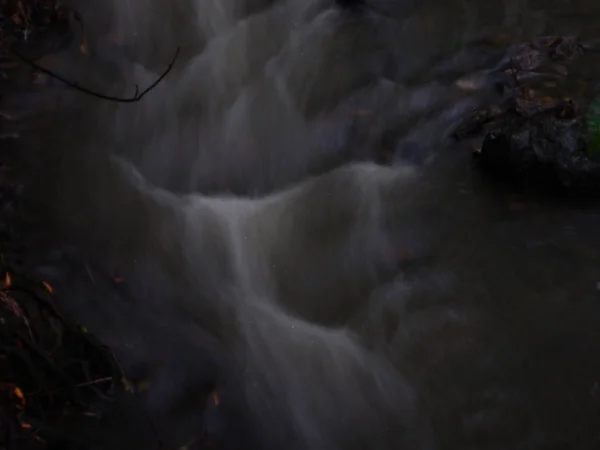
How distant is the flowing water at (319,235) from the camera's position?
3307mm

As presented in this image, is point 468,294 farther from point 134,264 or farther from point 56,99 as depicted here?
point 56,99

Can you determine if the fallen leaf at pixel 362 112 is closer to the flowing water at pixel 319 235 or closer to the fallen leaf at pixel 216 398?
the flowing water at pixel 319 235

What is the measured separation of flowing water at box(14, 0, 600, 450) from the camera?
130 inches

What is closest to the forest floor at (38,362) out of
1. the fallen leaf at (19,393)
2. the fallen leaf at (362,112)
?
the fallen leaf at (19,393)

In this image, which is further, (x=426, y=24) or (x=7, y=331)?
(x=426, y=24)

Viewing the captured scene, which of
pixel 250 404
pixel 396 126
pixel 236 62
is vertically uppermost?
pixel 236 62

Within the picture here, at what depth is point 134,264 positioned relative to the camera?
3.86 m

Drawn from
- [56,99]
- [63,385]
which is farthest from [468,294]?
[56,99]

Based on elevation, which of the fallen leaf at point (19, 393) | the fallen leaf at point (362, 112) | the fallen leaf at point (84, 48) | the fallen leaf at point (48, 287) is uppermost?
the fallen leaf at point (84, 48)

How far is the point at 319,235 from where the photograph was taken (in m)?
4.13

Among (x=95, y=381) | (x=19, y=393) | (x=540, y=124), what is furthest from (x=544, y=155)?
(x=19, y=393)

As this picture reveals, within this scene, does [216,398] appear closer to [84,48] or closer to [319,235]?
[319,235]

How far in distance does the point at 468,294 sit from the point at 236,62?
2.83 meters

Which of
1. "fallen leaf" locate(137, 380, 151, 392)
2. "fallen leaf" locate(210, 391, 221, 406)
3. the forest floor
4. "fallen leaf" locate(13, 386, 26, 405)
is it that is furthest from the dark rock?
A: "fallen leaf" locate(13, 386, 26, 405)
